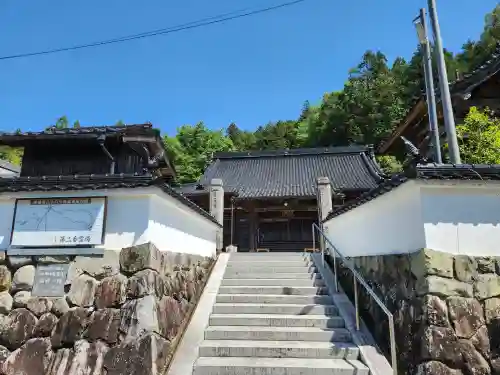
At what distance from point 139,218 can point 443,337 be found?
412 cm

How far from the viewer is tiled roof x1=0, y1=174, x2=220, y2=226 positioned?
16.5 ft

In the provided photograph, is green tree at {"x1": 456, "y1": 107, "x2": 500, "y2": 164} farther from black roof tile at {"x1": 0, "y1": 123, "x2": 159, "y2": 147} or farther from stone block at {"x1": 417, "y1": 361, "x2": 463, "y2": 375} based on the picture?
black roof tile at {"x1": 0, "y1": 123, "x2": 159, "y2": 147}

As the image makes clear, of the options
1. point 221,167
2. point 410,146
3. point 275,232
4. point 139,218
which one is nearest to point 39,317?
point 139,218

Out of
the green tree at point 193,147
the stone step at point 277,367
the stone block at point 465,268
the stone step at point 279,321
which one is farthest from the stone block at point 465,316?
the green tree at point 193,147

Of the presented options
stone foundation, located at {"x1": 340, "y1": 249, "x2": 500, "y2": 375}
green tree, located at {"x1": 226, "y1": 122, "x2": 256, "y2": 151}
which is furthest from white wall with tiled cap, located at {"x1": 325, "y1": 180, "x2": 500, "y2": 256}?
green tree, located at {"x1": 226, "y1": 122, "x2": 256, "y2": 151}

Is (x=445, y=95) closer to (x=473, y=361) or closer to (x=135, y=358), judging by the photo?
(x=473, y=361)

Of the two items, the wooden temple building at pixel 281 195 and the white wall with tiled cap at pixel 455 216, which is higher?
the wooden temple building at pixel 281 195

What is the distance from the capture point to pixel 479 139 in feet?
27.7

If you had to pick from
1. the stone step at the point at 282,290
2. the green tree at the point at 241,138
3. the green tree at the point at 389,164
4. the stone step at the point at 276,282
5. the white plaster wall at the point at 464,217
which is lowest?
the stone step at the point at 282,290

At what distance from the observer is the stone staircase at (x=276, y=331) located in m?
5.00

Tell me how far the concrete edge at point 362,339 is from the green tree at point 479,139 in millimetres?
4407

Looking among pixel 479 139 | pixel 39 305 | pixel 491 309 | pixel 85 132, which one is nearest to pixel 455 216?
pixel 491 309

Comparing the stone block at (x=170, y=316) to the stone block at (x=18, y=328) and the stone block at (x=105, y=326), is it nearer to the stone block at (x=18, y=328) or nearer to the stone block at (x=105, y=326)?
the stone block at (x=105, y=326)

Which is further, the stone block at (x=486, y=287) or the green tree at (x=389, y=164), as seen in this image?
the green tree at (x=389, y=164)
